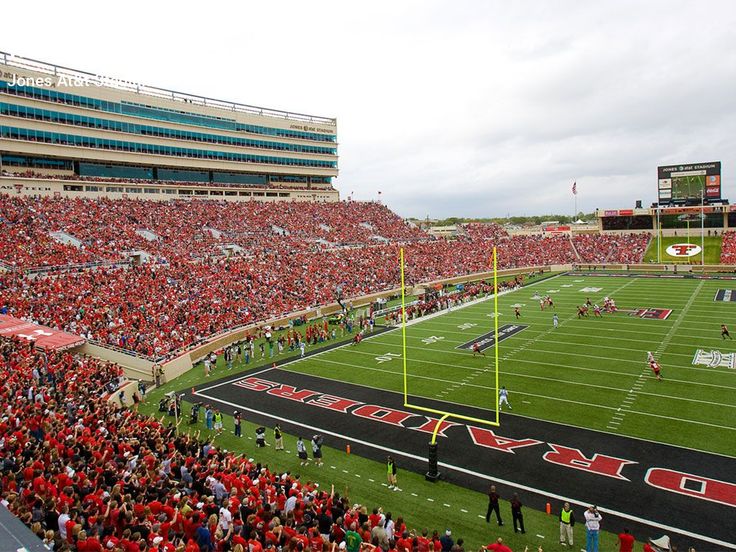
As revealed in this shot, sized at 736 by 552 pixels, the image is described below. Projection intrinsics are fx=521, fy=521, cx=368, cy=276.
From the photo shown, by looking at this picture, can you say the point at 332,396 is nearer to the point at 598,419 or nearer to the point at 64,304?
the point at 598,419

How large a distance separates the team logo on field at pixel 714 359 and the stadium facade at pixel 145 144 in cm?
4404

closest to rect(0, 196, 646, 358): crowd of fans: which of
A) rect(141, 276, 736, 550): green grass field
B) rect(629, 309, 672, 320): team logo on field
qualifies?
rect(141, 276, 736, 550): green grass field

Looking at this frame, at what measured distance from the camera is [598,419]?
16.4 meters

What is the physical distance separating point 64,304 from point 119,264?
8032 millimetres

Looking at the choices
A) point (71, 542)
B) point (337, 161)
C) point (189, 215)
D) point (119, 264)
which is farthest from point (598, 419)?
point (337, 161)

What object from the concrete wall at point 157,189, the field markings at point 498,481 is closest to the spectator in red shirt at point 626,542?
the field markings at point 498,481

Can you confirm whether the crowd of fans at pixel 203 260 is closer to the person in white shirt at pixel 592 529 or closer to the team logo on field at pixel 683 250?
the team logo on field at pixel 683 250

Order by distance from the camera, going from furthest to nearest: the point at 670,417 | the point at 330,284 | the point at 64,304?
the point at 330,284 < the point at 64,304 < the point at 670,417

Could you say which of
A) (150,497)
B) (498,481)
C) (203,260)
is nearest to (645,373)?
(498,481)

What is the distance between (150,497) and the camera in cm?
931

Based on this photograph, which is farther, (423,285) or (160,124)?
(160,124)

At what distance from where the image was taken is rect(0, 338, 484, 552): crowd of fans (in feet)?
26.0

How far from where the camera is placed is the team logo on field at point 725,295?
120 ft

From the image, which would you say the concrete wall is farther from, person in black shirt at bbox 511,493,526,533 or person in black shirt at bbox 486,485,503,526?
person in black shirt at bbox 511,493,526,533
